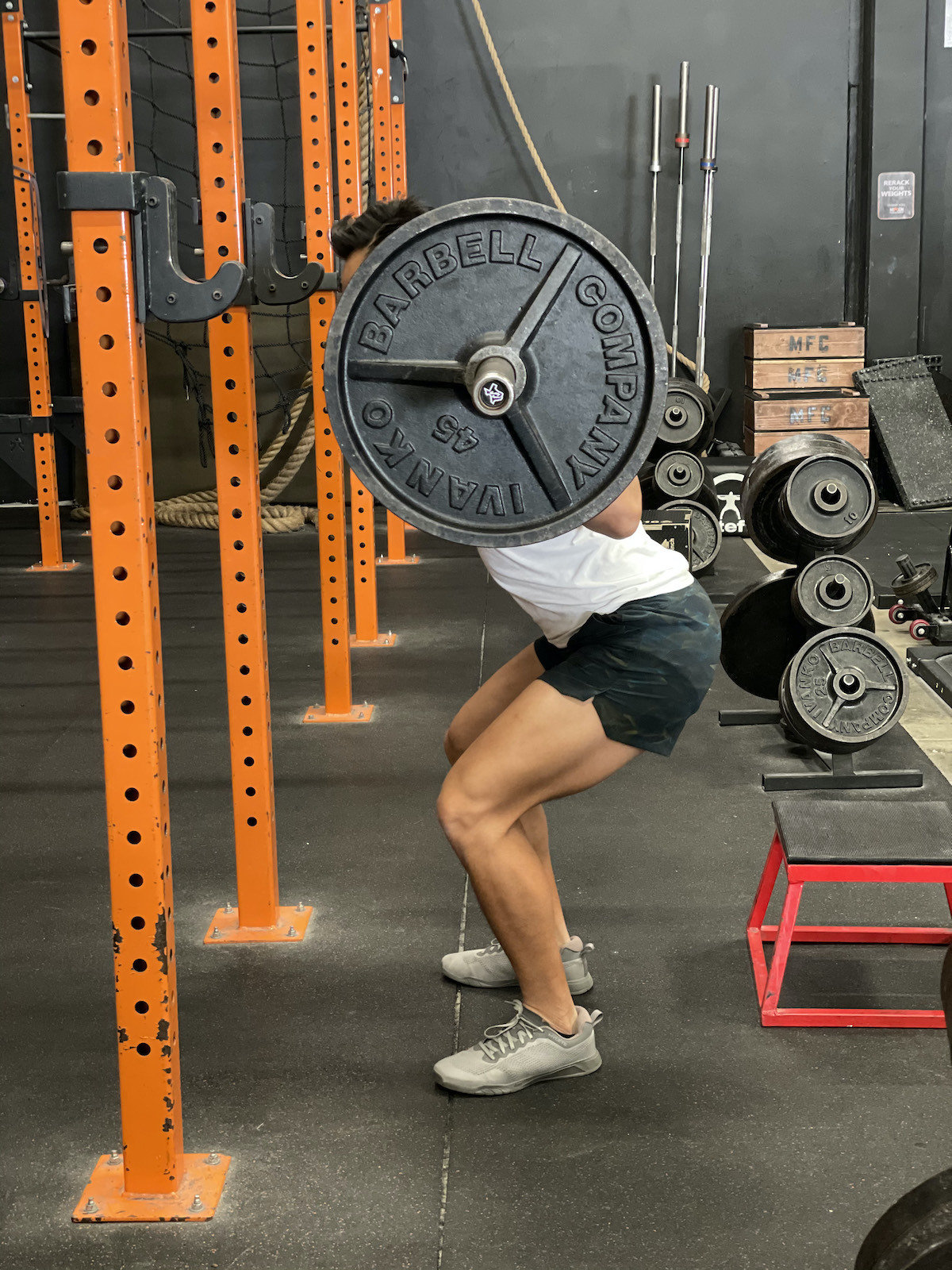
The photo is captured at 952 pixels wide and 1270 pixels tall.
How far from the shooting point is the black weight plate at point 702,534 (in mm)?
5332

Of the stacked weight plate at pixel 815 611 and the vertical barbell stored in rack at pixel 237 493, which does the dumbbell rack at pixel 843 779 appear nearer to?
the stacked weight plate at pixel 815 611

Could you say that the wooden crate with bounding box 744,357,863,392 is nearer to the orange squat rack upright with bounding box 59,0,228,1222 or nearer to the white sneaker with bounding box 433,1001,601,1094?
the white sneaker with bounding box 433,1001,601,1094

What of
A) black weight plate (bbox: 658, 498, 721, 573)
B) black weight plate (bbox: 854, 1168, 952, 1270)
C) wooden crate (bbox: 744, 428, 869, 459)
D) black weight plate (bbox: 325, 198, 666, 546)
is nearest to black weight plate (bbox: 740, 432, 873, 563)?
black weight plate (bbox: 658, 498, 721, 573)

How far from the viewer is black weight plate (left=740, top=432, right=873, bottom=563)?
3.41 meters

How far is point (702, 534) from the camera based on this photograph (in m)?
5.42

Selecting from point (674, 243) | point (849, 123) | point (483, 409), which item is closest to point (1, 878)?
point (483, 409)

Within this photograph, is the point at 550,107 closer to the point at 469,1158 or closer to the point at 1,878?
the point at 1,878

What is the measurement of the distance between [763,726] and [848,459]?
82 cm

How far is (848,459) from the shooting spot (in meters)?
3.37

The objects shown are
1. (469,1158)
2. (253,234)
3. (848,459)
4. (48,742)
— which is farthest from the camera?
(48,742)

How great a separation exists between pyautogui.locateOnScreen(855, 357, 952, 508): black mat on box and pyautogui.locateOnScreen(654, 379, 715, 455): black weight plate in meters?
1.84

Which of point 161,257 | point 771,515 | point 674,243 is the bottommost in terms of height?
point 771,515

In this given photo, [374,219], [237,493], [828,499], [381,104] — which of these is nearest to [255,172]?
[381,104]

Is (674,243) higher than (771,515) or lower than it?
higher
